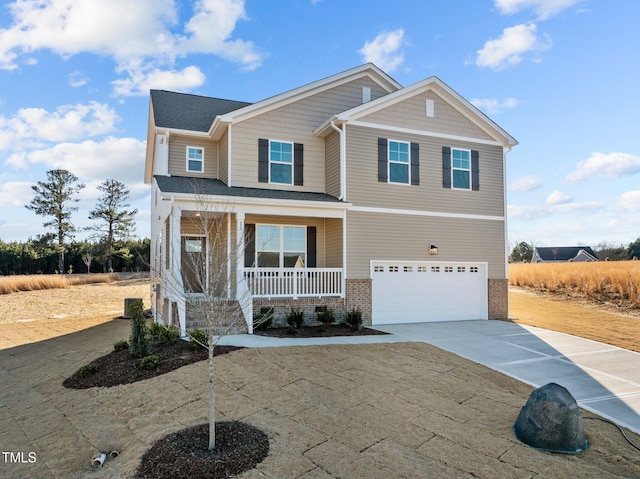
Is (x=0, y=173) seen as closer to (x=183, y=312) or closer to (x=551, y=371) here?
(x=183, y=312)

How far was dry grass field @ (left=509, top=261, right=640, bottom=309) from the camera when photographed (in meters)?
18.6

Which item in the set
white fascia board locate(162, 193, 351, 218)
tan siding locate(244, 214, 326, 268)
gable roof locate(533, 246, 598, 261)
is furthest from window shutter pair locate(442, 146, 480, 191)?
gable roof locate(533, 246, 598, 261)

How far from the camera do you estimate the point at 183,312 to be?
35.3 ft

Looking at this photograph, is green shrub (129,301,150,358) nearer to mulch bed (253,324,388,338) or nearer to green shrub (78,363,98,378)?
green shrub (78,363,98,378)

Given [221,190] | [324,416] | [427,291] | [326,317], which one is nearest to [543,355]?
[427,291]

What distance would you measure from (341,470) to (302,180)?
434 inches

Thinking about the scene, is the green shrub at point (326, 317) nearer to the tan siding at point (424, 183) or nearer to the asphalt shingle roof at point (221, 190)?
the asphalt shingle roof at point (221, 190)

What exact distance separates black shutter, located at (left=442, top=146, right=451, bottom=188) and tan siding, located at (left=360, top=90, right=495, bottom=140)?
2.23 ft

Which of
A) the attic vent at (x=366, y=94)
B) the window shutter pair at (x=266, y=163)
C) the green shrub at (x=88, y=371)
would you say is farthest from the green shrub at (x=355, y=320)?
the attic vent at (x=366, y=94)

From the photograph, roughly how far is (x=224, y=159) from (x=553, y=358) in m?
11.0

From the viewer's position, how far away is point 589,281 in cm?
2075

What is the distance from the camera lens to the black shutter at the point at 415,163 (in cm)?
1469

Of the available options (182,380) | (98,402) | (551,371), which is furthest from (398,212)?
(98,402)

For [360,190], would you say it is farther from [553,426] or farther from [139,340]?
[553,426]
